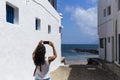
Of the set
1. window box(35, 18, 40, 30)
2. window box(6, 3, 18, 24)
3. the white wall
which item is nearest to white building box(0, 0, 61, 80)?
window box(6, 3, 18, 24)

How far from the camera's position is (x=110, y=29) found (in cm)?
2502

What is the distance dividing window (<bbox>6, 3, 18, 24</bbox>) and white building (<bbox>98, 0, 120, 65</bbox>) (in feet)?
39.0

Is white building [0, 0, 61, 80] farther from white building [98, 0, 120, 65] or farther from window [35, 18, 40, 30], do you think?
white building [98, 0, 120, 65]

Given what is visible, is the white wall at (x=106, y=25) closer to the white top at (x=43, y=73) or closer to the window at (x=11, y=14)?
the window at (x=11, y=14)

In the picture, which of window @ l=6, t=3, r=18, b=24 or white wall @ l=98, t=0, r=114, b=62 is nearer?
window @ l=6, t=3, r=18, b=24

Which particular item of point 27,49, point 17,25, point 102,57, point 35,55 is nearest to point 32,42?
point 27,49

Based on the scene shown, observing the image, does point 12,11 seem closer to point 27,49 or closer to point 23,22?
point 23,22

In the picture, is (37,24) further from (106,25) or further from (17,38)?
(106,25)

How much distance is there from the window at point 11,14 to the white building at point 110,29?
1190 centimetres

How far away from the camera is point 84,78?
1585 centimetres

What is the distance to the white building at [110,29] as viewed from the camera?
21675 millimetres

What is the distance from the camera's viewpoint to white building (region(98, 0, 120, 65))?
2167 cm

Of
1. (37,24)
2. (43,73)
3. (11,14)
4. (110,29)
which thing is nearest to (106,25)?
(110,29)

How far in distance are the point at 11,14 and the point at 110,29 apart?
1606 cm
